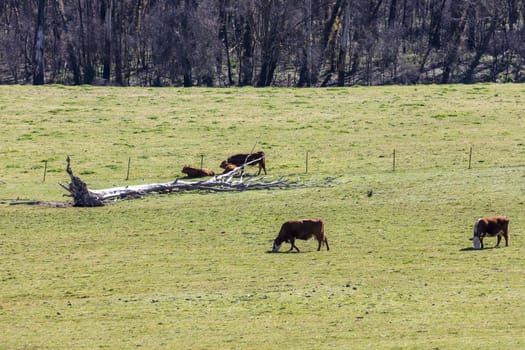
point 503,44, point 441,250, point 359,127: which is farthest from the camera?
point 503,44

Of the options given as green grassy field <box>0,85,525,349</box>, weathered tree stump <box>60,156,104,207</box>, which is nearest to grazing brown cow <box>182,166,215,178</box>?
green grassy field <box>0,85,525,349</box>

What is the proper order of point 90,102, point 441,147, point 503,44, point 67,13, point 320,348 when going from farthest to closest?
point 67,13
point 503,44
point 90,102
point 441,147
point 320,348

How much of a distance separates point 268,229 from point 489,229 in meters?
6.83

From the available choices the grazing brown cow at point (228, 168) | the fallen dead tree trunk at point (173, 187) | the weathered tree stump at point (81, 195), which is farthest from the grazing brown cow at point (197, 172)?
the weathered tree stump at point (81, 195)

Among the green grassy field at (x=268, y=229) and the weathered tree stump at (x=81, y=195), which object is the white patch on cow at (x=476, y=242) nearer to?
the green grassy field at (x=268, y=229)

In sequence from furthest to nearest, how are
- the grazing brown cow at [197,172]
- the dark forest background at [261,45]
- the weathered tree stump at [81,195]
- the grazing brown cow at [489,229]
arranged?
the dark forest background at [261,45]
the grazing brown cow at [197,172]
the weathered tree stump at [81,195]
the grazing brown cow at [489,229]

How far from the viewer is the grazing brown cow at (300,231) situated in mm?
28016

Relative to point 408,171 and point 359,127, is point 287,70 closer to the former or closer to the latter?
point 359,127

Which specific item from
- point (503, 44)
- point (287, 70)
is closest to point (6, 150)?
point (287, 70)

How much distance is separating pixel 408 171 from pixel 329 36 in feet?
138

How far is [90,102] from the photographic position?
205 feet

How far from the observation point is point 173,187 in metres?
38.8

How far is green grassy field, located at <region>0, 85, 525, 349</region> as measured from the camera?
20703 mm

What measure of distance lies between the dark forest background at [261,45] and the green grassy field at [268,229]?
54.0 ft
